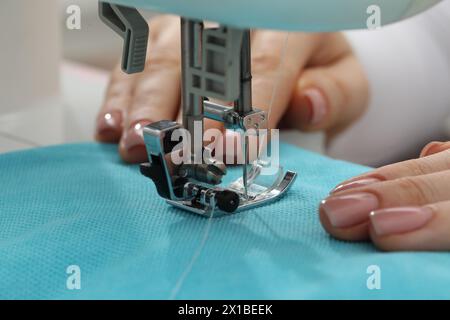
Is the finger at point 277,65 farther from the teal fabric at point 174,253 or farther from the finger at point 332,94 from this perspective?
the teal fabric at point 174,253

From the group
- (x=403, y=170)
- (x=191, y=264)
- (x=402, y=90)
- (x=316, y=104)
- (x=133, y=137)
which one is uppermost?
(x=402, y=90)

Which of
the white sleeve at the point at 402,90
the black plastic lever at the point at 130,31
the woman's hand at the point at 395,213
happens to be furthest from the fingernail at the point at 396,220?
the white sleeve at the point at 402,90

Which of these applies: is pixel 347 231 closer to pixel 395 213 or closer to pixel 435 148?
pixel 395 213

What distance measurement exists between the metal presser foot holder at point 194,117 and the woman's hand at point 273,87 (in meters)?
0.20

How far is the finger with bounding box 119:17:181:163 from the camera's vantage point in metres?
0.88

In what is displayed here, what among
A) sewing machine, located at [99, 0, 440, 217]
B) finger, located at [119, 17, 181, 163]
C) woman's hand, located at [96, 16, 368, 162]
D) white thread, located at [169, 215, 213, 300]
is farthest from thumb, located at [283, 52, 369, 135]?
white thread, located at [169, 215, 213, 300]

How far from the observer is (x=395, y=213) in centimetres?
60

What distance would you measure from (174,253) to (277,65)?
464mm

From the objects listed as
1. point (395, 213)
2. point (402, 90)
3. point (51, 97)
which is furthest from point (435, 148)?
point (51, 97)

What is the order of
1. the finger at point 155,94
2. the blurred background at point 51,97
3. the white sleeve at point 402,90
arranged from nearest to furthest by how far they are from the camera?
the finger at point 155,94, the blurred background at point 51,97, the white sleeve at point 402,90

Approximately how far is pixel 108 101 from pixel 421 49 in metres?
0.54

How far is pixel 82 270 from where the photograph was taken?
61cm

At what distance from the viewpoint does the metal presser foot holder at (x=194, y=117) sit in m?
0.61

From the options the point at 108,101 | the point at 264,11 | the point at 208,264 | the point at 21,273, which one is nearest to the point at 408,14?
the point at 264,11
